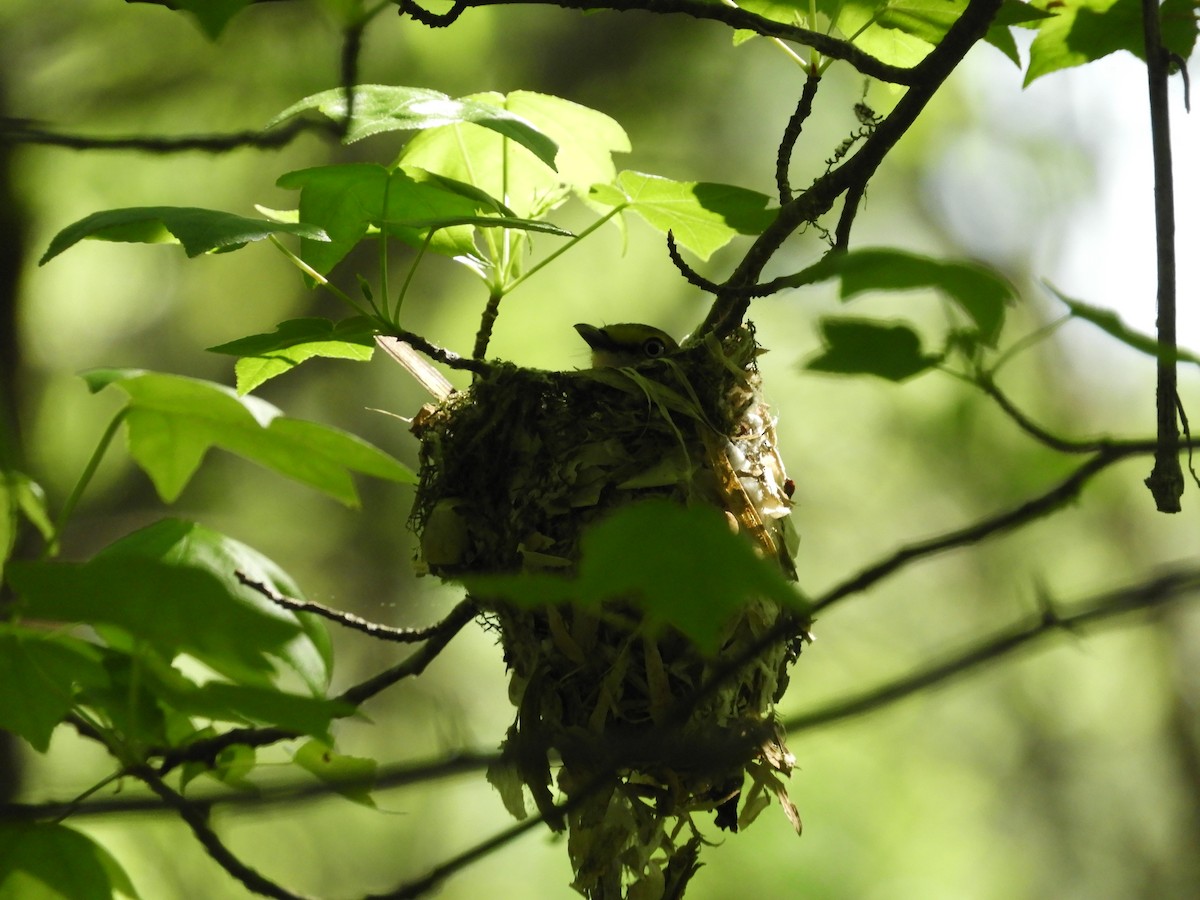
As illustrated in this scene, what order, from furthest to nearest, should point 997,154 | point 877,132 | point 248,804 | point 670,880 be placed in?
point 997,154 → point 670,880 → point 877,132 → point 248,804

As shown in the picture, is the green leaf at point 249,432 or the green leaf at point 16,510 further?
the green leaf at point 249,432

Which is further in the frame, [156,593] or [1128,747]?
[1128,747]

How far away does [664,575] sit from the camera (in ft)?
2.61

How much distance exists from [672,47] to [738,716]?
18.7ft

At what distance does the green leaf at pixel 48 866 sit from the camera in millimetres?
1327

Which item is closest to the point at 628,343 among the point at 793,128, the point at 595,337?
the point at 595,337

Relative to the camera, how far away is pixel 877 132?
1.71 meters

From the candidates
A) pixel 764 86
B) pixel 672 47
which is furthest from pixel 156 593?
pixel 764 86

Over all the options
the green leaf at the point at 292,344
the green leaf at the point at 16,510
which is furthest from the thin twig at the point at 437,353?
the green leaf at the point at 16,510

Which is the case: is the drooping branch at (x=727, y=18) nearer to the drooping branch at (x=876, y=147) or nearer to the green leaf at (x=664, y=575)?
the drooping branch at (x=876, y=147)

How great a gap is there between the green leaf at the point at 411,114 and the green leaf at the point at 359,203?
0.35 ft

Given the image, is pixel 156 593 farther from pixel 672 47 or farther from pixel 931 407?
pixel 931 407

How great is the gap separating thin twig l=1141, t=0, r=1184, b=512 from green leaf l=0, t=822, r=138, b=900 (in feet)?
4.52

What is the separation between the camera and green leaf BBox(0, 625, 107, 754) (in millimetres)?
1334
